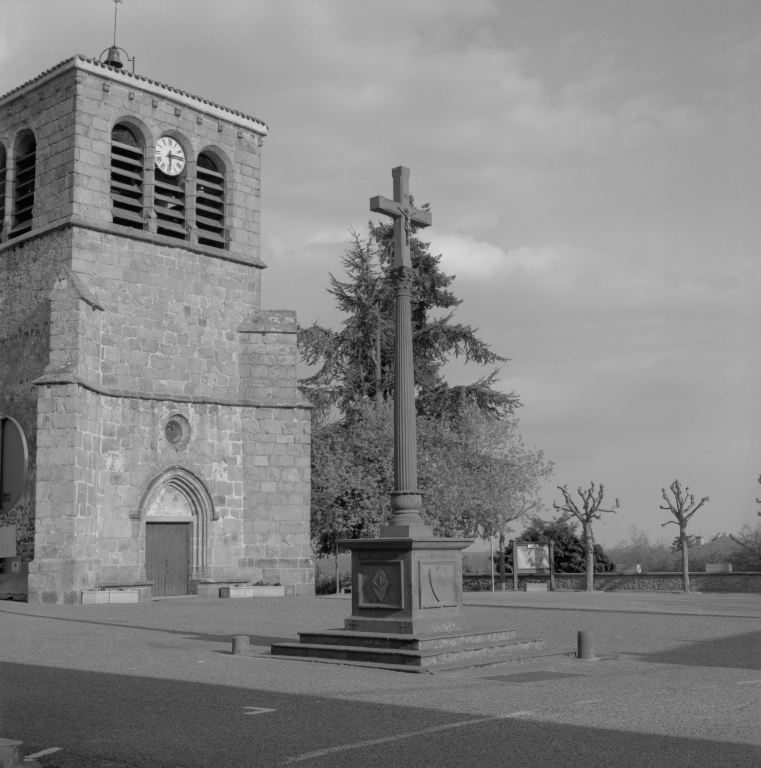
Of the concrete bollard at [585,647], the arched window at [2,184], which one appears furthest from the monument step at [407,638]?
the arched window at [2,184]

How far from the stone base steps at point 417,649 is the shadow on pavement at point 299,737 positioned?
2.25 metres

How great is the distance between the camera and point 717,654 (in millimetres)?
11906

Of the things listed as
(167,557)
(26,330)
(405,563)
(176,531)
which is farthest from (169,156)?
(405,563)

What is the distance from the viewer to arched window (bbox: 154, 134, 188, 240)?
26375 millimetres

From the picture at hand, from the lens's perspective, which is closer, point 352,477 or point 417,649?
point 417,649

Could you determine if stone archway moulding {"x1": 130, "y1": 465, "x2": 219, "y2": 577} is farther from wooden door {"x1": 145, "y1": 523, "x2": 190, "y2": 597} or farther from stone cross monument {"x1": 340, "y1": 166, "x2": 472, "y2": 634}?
stone cross monument {"x1": 340, "y1": 166, "x2": 472, "y2": 634}

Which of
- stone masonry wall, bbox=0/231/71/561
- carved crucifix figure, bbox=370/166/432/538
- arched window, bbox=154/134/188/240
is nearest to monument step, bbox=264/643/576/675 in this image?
carved crucifix figure, bbox=370/166/432/538

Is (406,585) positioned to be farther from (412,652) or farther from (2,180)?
(2,180)

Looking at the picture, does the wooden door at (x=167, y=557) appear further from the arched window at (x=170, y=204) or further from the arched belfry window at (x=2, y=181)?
the arched belfry window at (x=2, y=181)

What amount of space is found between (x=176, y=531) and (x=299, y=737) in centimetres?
1935

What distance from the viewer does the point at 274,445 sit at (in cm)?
2644

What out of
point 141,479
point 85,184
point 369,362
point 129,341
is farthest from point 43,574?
point 369,362

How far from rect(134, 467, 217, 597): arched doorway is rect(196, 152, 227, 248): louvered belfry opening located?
21.3ft

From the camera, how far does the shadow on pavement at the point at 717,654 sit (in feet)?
36.2
